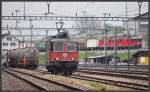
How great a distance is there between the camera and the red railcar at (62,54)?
94.1 feet

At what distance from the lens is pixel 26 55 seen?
146 feet

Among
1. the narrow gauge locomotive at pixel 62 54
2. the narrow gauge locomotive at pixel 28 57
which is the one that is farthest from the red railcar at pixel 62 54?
the narrow gauge locomotive at pixel 28 57

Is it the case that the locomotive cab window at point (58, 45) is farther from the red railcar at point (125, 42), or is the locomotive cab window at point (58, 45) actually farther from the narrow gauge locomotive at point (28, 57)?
the red railcar at point (125, 42)

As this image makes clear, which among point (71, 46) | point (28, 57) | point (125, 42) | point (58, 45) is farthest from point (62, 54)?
point (125, 42)

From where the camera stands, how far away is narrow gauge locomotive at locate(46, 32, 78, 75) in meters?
28.7

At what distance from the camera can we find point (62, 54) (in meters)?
29.0

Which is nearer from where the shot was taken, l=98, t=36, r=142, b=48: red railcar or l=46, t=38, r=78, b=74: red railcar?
l=46, t=38, r=78, b=74: red railcar

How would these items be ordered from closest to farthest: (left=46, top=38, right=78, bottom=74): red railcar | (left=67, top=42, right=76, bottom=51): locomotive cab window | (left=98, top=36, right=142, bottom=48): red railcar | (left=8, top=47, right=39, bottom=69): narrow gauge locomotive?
(left=46, top=38, right=78, bottom=74): red railcar, (left=67, top=42, right=76, bottom=51): locomotive cab window, (left=8, top=47, right=39, bottom=69): narrow gauge locomotive, (left=98, top=36, right=142, bottom=48): red railcar

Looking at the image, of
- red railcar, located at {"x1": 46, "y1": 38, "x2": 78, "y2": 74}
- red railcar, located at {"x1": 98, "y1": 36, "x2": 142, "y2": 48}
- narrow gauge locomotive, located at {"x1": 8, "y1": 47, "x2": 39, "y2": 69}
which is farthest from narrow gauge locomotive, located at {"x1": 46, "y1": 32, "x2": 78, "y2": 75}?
red railcar, located at {"x1": 98, "y1": 36, "x2": 142, "y2": 48}

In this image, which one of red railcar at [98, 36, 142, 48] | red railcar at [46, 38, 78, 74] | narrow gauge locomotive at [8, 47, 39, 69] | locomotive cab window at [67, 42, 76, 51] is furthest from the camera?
red railcar at [98, 36, 142, 48]

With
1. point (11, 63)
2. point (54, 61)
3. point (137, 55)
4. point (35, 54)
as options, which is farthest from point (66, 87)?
point (11, 63)

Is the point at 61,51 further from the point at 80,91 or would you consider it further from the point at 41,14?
the point at 41,14

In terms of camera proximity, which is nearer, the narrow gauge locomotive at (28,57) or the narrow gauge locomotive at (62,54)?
the narrow gauge locomotive at (62,54)

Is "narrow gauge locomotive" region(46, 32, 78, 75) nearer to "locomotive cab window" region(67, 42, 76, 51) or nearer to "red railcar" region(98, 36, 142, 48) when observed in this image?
"locomotive cab window" region(67, 42, 76, 51)
